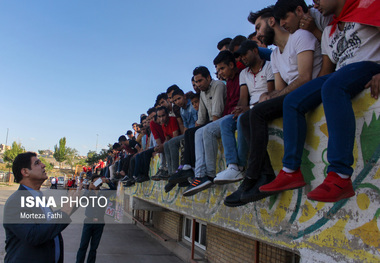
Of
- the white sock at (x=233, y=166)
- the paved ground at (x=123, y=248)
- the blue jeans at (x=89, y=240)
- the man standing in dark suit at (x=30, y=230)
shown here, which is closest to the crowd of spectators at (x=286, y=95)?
the white sock at (x=233, y=166)

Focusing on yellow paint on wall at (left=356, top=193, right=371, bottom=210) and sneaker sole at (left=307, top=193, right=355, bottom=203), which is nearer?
sneaker sole at (left=307, top=193, right=355, bottom=203)

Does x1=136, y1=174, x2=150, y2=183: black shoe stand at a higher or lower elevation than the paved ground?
higher

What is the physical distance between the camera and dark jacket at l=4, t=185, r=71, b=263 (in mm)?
2664

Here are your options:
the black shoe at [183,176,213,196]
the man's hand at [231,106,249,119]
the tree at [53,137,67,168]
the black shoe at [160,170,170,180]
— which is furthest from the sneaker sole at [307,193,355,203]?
the tree at [53,137,67,168]

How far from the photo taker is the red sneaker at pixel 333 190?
1.75 meters

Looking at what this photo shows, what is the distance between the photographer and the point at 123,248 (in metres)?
9.76

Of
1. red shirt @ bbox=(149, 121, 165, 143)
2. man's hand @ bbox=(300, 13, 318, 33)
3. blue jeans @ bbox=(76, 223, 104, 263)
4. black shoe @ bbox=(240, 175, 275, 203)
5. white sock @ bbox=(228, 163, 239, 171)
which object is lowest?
blue jeans @ bbox=(76, 223, 104, 263)

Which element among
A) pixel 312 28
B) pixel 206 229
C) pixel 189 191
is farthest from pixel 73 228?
pixel 312 28

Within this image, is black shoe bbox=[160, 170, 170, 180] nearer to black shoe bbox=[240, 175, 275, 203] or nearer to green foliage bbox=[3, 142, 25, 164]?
black shoe bbox=[240, 175, 275, 203]

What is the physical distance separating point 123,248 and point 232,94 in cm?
788

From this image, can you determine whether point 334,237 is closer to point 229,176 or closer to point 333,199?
point 333,199

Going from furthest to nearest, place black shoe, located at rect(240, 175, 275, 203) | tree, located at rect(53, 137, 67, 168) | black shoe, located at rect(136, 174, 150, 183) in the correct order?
tree, located at rect(53, 137, 67, 168) < black shoe, located at rect(136, 174, 150, 183) < black shoe, located at rect(240, 175, 275, 203)

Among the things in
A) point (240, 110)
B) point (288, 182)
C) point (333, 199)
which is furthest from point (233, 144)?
point (333, 199)

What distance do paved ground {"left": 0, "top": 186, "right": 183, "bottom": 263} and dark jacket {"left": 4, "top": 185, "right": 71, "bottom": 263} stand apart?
17.9 ft
